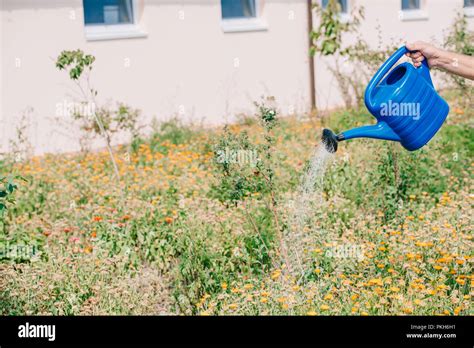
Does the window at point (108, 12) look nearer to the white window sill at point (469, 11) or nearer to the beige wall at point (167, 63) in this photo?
the beige wall at point (167, 63)

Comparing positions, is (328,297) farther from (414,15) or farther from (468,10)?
(468,10)

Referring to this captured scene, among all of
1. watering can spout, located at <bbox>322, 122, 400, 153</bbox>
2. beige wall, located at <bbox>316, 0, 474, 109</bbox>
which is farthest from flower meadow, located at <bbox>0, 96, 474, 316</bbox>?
beige wall, located at <bbox>316, 0, 474, 109</bbox>

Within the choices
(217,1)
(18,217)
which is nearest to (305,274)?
(18,217)

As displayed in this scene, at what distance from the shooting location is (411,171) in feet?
18.4

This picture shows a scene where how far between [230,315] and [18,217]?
2402 millimetres

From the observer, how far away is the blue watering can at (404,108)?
3637mm

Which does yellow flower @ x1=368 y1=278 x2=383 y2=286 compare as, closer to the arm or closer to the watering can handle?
the watering can handle

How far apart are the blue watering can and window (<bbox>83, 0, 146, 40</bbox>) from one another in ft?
18.6

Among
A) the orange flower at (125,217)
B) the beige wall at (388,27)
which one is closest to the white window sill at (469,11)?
the beige wall at (388,27)

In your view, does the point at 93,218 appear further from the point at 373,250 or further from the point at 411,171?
the point at 411,171

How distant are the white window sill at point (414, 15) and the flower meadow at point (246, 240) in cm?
655

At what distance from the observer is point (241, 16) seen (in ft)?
34.2

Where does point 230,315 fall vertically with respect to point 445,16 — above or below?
below

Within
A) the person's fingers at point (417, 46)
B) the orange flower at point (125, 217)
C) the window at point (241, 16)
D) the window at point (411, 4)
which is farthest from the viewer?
the window at point (411, 4)
